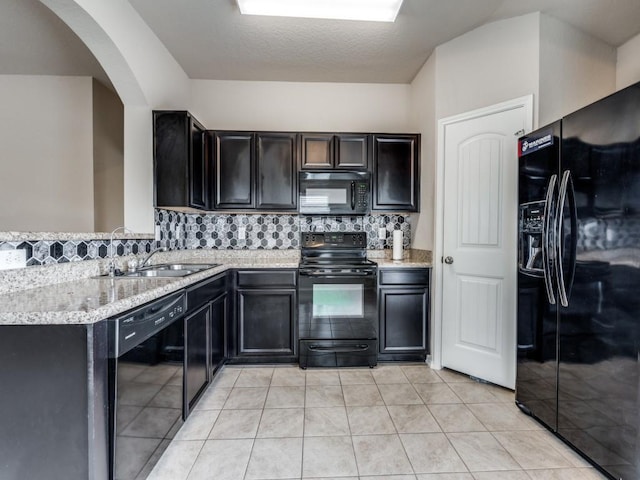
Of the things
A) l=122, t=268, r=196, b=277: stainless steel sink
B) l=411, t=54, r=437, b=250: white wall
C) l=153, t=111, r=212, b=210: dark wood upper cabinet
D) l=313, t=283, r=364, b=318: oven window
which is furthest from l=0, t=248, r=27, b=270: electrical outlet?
l=411, t=54, r=437, b=250: white wall

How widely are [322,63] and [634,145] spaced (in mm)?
2441

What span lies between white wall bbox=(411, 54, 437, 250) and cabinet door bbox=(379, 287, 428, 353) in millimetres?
494

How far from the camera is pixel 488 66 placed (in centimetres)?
240

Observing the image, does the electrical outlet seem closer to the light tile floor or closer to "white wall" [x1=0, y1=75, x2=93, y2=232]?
the light tile floor

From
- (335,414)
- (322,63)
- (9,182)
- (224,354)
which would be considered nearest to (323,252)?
(224,354)

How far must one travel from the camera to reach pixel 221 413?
6.51 ft

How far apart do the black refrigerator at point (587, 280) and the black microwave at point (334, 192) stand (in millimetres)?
1338

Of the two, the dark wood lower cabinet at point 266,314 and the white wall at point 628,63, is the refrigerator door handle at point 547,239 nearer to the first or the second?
the white wall at point 628,63

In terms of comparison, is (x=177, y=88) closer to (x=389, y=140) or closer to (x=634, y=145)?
(x=389, y=140)

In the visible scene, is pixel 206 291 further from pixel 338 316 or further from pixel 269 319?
pixel 338 316

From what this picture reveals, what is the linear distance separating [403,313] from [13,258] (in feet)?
8.53

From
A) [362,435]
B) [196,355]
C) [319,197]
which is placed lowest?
[362,435]

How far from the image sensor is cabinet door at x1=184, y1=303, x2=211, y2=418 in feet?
5.88

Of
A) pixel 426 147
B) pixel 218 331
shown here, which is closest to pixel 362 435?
pixel 218 331
